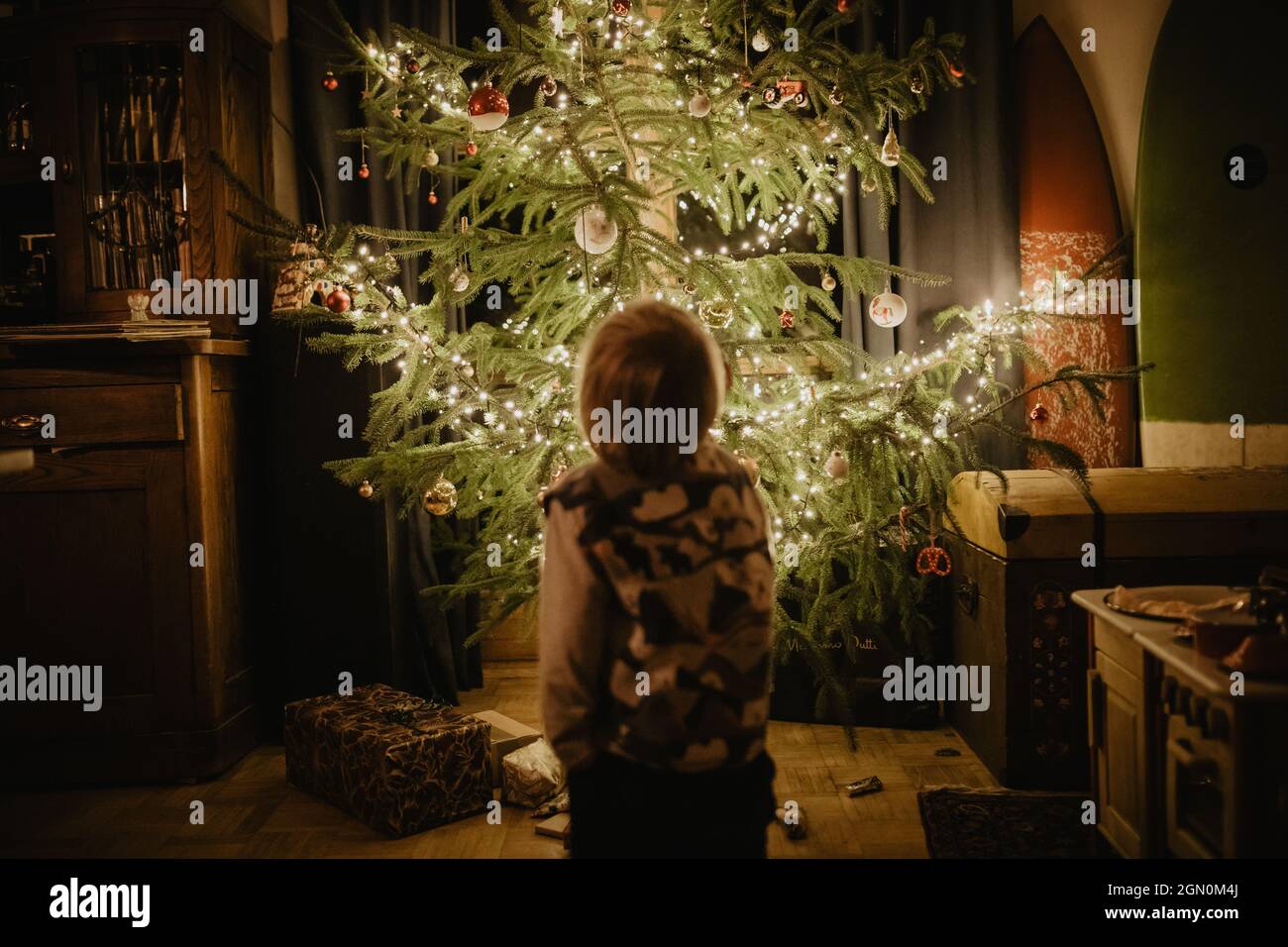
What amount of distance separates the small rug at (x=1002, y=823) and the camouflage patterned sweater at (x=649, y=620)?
1.27 meters

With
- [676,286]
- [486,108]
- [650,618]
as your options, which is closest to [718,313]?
[676,286]

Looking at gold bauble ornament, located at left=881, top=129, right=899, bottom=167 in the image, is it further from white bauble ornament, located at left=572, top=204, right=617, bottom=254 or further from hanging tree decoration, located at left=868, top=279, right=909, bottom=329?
white bauble ornament, located at left=572, top=204, right=617, bottom=254

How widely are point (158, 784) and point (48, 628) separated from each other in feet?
1.71

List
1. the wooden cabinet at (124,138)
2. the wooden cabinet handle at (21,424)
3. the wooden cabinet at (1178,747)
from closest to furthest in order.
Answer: the wooden cabinet at (1178,747), the wooden cabinet handle at (21,424), the wooden cabinet at (124,138)

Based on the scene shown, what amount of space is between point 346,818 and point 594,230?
1588 mm

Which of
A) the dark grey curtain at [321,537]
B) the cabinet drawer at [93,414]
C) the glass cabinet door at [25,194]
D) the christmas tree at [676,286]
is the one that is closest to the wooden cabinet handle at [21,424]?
the cabinet drawer at [93,414]

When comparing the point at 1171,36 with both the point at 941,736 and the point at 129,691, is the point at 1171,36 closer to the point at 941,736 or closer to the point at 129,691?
the point at 941,736

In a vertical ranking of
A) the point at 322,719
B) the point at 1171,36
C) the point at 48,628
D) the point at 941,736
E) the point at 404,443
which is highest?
the point at 1171,36

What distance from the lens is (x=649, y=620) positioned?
124cm

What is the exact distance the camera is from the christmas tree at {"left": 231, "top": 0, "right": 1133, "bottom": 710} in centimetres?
235

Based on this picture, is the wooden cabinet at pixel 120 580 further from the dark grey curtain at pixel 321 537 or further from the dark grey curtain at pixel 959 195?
the dark grey curtain at pixel 959 195

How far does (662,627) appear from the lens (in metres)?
1.24

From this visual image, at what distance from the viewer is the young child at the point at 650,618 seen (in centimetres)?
124

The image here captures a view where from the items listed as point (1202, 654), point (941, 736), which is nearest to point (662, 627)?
point (1202, 654)
